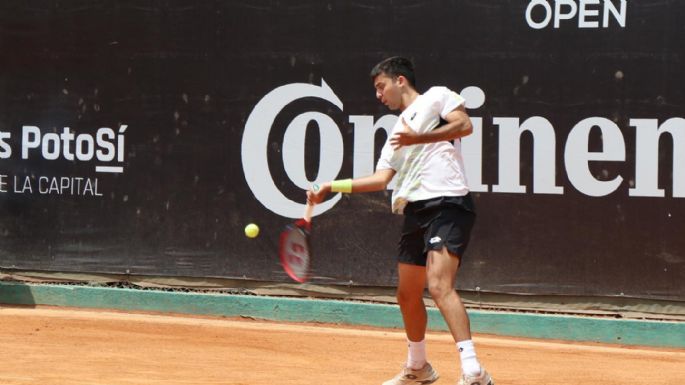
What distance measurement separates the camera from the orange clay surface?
6.36 m

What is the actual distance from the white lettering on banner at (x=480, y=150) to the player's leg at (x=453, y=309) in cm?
273

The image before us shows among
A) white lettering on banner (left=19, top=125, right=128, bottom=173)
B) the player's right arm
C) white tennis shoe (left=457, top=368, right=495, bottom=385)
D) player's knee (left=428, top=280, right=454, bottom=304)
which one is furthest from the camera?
white lettering on banner (left=19, top=125, right=128, bottom=173)

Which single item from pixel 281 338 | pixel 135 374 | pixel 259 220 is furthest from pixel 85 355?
pixel 259 220

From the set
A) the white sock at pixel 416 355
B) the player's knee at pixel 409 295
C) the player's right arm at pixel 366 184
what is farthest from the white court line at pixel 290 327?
the player's right arm at pixel 366 184

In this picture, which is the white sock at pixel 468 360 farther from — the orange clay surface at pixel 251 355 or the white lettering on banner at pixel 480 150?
the white lettering on banner at pixel 480 150

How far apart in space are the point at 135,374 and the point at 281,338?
5.93 feet

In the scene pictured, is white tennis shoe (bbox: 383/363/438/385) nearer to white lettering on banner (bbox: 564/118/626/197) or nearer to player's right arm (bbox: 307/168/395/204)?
player's right arm (bbox: 307/168/395/204)

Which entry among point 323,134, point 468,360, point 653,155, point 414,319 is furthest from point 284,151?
point 468,360

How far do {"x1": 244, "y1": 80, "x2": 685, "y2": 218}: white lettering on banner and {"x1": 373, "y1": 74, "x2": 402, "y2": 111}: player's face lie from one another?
2.51 metres

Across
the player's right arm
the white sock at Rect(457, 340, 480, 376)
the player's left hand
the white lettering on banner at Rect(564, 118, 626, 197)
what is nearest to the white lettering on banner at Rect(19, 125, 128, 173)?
the white lettering on banner at Rect(564, 118, 626, 197)

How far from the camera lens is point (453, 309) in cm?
540

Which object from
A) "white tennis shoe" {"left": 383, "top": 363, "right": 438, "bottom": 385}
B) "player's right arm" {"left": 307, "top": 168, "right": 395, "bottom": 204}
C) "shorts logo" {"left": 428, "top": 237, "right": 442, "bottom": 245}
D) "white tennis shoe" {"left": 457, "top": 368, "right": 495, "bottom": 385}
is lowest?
"white tennis shoe" {"left": 383, "top": 363, "right": 438, "bottom": 385}

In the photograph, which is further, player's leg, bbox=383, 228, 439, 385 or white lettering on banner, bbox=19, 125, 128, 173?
white lettering on banner, bbox=19, 125, 128, 173

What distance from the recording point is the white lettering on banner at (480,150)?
25.8 ft
